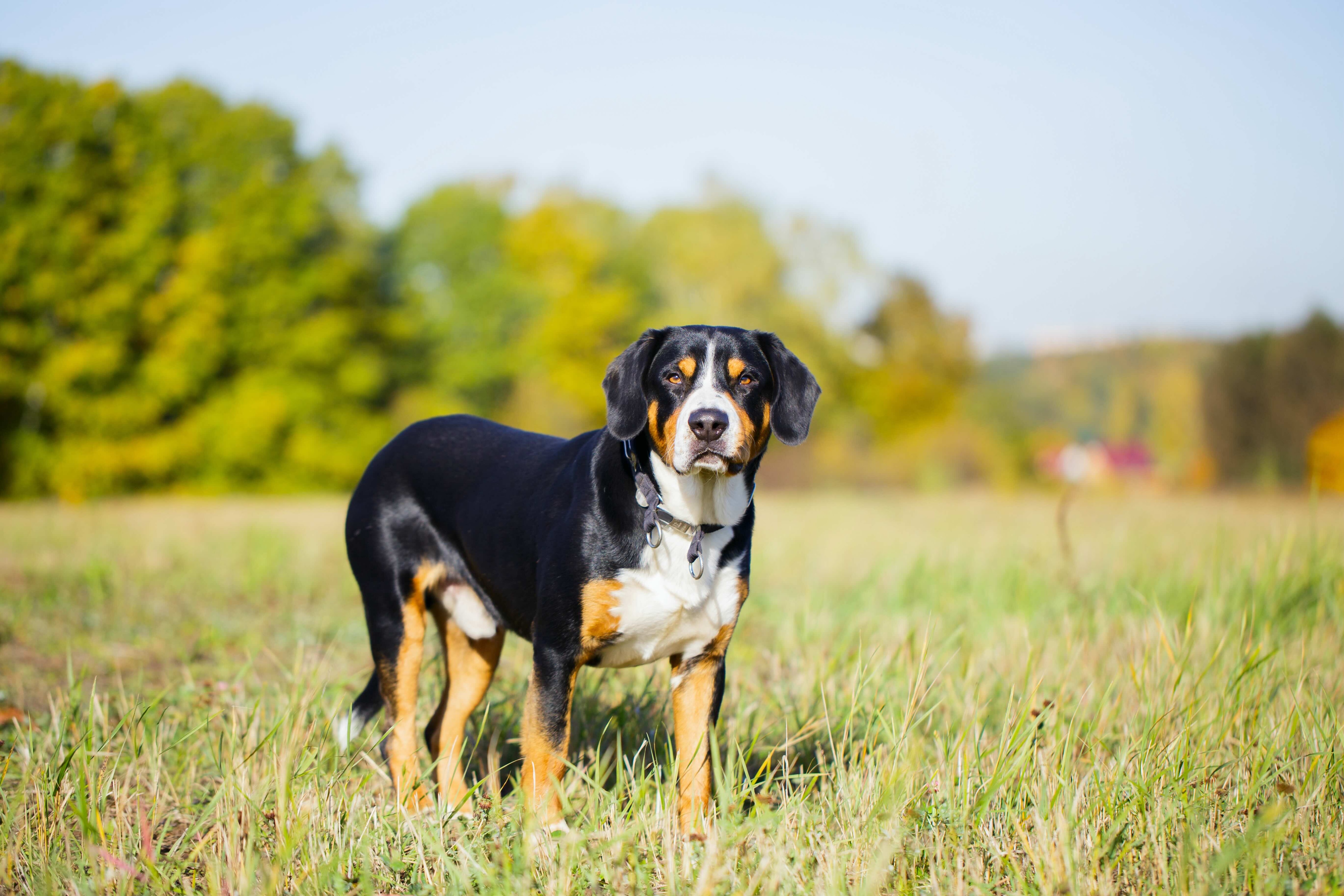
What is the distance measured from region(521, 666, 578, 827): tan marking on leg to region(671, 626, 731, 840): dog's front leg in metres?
0.38

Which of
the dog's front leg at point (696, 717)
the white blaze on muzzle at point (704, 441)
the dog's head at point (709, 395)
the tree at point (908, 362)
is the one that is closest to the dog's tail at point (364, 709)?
the dog's front leg at point (696, 717)

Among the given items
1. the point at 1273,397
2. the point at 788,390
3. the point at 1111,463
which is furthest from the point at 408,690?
the point at 1111,463

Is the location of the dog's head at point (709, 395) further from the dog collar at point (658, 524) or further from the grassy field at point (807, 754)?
the grassy field at point (807, 754)

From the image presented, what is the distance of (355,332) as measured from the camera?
1206 inches

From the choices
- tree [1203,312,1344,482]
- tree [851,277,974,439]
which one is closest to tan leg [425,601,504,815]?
tree [1203,312,1344,482]

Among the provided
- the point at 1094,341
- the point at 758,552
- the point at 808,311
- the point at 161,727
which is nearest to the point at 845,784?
the point at 161,727

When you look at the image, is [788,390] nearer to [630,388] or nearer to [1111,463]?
[630,388]

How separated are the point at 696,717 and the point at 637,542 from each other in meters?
0.64

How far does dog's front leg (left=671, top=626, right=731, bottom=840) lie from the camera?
→ 307cm

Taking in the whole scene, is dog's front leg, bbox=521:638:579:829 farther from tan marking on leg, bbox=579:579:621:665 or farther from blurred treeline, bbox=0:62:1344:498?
blurred treeline, bbox=0:62:1344:498

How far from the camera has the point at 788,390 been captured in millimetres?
3340

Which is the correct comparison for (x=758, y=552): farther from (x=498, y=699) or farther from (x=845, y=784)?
(x=845, y=784)

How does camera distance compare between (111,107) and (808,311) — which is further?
(808,311)

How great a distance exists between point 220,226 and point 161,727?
27035mm
